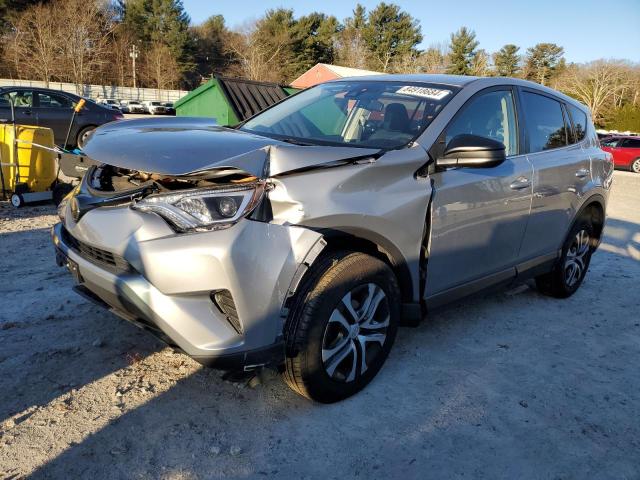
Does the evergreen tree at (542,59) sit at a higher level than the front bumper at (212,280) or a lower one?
higher

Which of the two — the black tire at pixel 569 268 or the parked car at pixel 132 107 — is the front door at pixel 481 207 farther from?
the parked car at pixel 132 107

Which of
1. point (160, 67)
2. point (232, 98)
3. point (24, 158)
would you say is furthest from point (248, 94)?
point (160, 67)

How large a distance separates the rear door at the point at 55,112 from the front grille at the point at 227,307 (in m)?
11.5

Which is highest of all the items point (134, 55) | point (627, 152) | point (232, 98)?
point (134, 55)

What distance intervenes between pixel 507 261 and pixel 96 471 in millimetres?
2858

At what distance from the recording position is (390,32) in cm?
6850

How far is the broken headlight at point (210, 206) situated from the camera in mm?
2223

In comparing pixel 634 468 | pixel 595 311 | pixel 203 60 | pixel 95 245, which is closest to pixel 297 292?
pixel 95 245

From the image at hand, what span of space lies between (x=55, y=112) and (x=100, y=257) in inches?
445

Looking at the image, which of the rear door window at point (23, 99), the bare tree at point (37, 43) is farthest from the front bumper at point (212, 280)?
the bare tree at point (37, 43)

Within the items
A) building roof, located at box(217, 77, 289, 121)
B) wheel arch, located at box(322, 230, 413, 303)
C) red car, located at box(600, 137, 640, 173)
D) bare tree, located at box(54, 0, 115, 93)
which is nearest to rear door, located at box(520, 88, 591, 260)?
wheel arch, located at box(322, 230, 413, 303)

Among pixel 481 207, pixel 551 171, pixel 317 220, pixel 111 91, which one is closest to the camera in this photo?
pixel 317 220

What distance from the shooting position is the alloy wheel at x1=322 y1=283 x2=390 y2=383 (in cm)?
259

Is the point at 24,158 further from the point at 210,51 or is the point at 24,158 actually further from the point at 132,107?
the point at 210,51
